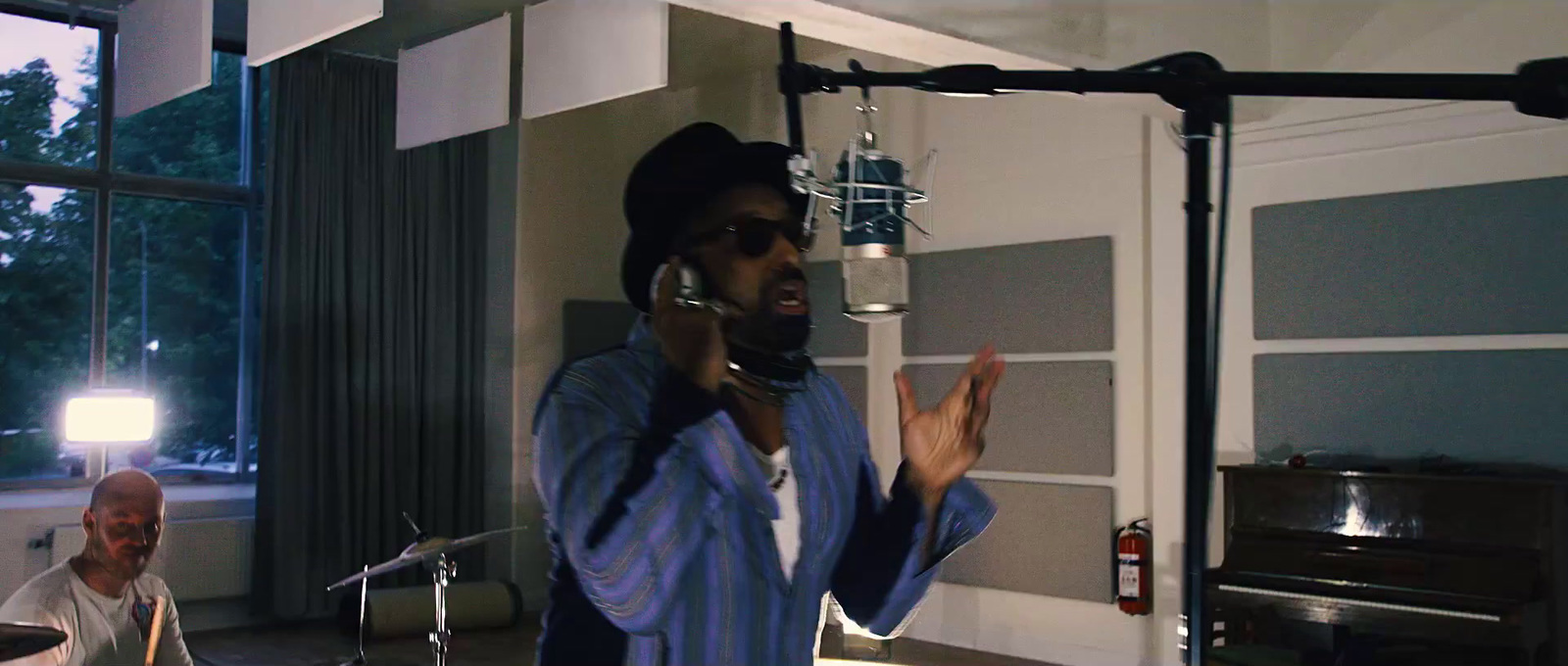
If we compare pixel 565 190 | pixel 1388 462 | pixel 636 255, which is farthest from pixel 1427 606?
pixel 565 190

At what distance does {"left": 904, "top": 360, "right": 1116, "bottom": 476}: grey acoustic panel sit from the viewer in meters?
6.00

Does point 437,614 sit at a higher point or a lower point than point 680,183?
Answer: lower

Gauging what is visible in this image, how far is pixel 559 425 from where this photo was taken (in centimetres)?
137

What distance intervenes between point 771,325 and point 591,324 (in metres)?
6.46

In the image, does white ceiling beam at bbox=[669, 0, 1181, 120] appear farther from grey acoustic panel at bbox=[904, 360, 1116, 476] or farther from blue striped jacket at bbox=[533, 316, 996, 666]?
grey acoustic panel at bbox=[904, 360, 1116, 476]

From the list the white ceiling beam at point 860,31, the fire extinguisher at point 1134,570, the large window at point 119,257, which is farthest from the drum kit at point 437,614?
the fire extinguisher at point 1134,570

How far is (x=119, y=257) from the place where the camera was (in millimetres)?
6949

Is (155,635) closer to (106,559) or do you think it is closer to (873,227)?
(106,559)

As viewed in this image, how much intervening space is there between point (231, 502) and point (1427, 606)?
556 cm

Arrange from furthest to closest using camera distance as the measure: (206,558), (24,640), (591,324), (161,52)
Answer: (591,324) < (206,558) < (161,52) < (24,640)

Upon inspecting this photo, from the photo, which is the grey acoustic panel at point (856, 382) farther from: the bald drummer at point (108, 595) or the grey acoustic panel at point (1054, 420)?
the bald drummer at point (108, 595)

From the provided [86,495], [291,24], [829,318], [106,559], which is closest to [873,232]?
[106,559]

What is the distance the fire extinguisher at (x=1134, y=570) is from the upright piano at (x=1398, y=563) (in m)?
0.68

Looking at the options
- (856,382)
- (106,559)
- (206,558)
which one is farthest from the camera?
(856,382)
